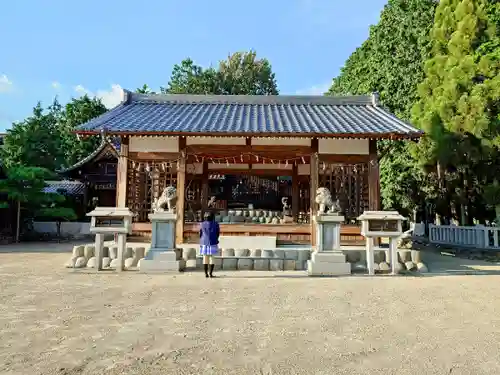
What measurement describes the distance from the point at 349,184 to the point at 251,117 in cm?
377

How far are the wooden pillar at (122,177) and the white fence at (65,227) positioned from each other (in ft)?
41.7

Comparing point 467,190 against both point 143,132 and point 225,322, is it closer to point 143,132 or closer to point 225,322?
point 143,132

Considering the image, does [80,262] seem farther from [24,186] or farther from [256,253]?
[24,186]

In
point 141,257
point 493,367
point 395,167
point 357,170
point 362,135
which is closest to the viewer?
point 493,367

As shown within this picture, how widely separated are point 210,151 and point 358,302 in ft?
23.6

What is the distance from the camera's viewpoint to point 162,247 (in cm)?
882

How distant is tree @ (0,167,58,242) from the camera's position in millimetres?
16859

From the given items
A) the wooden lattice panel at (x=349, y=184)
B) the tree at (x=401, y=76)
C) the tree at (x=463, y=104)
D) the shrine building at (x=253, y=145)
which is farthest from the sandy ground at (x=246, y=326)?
the tree at (x=401, y=76)

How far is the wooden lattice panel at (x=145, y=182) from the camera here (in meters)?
11.7

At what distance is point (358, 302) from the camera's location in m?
5.97

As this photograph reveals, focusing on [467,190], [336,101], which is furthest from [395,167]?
[336,101]

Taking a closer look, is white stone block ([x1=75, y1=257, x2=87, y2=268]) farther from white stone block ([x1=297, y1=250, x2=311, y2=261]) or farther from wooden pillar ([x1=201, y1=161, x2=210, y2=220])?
wooden pillar ([x1=201, y1=161, x2=210, y2=220])

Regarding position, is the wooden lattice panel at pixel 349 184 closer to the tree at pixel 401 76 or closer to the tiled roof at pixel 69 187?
the tree at pixel 401 76

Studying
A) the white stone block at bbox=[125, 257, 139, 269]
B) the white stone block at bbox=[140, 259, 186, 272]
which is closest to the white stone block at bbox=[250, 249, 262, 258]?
the white stone block at bbox=[140, 259, 186, 272]
